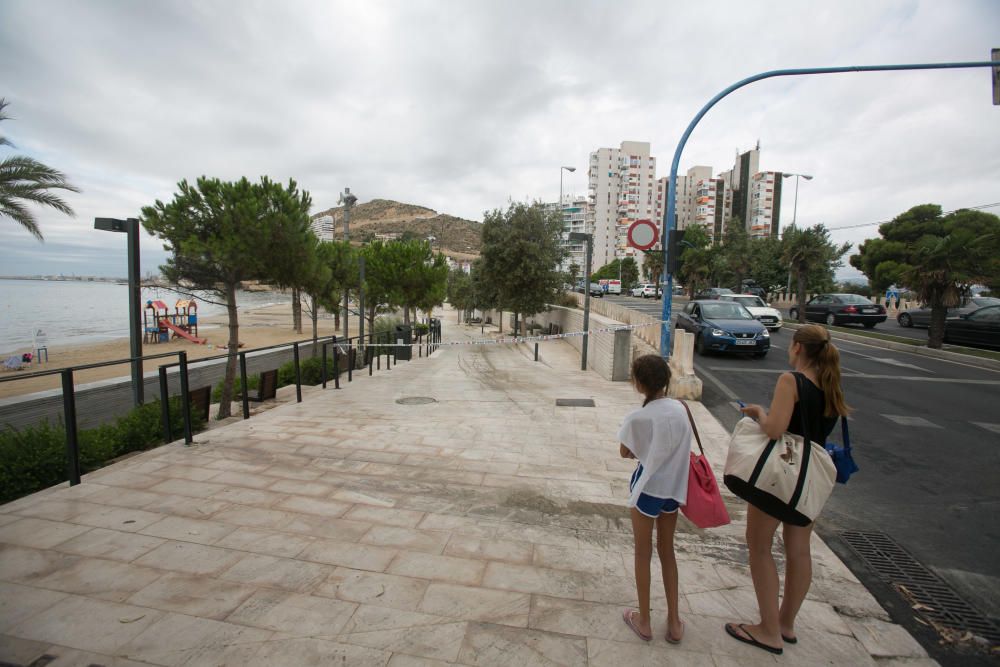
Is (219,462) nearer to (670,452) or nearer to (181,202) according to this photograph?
(670,452)

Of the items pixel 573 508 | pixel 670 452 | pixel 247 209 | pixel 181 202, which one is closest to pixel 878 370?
pixel 573 508

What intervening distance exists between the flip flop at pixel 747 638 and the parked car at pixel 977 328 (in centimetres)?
1820

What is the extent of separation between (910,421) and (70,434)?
9996 millimetres

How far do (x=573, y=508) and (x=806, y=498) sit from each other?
196cm

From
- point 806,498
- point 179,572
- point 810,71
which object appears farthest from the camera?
point 810,71

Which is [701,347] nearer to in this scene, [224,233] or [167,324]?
[224,233]

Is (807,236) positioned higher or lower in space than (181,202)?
higher

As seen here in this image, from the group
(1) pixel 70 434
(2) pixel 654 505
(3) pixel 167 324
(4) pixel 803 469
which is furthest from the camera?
(3) pixel 167 324

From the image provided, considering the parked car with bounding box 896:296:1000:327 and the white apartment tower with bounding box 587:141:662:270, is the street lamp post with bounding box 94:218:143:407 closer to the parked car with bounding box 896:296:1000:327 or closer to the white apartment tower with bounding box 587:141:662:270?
the parked car with bounding box 896:296:1000:327

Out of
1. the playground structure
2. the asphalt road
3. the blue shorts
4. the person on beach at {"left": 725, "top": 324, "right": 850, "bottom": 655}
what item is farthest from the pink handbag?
the playground structure

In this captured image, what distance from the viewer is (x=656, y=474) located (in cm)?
214

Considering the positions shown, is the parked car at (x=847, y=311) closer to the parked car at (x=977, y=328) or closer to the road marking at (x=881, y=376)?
the parked car at (x=977, y=328)

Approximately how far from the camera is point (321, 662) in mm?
2068

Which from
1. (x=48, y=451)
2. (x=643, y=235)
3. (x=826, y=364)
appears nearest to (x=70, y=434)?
(x=48, y=451)
